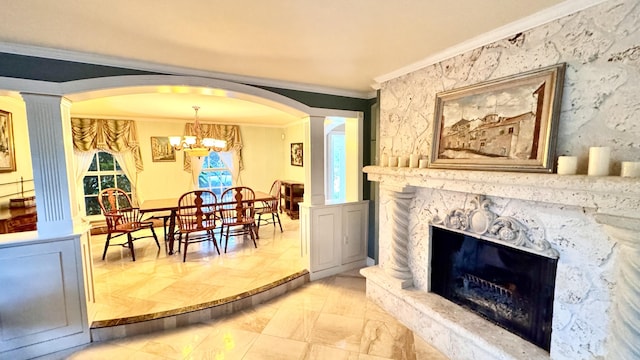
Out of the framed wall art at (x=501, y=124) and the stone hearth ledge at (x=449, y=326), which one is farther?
the stone hearth ledge at (x=449, y=326)

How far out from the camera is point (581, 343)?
154 centimetres

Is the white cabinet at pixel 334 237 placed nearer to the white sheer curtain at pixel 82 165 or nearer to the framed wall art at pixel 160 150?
the framed wall art at pixel 160 150

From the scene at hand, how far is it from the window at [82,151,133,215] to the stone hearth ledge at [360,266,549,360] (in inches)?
213

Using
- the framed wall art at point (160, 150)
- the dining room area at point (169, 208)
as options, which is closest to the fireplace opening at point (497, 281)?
the dining room area at point (169, 208)

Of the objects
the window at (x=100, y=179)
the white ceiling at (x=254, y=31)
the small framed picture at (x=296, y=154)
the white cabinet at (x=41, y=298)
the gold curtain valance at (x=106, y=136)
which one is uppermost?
the white ceiling at (x=254, y=31)

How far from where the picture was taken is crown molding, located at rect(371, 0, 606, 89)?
1506 mm

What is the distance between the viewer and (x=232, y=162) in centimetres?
651

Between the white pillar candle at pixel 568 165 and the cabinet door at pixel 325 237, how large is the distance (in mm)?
2375

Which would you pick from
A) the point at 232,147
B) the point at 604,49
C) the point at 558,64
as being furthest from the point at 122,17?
the point at 232,147

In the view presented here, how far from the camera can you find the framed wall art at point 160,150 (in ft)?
18.6

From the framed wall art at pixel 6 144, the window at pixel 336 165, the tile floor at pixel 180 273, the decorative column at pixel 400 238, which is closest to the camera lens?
the decorative column at pixel 400 238

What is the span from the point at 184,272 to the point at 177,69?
7.87ft

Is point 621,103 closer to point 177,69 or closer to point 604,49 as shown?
point 604,49

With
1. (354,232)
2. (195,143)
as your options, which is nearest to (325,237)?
(354,232)
